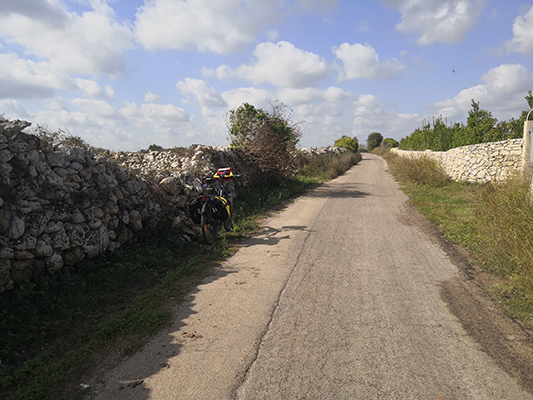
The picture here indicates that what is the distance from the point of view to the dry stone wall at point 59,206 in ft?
14.0

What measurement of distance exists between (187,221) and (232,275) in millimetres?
2423

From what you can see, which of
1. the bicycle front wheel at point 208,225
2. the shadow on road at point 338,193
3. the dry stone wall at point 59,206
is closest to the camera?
the dry stone wall at point 59,206

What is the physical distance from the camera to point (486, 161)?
13.5 meters

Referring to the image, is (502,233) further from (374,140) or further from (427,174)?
(374,140)

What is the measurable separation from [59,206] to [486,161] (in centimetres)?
1471

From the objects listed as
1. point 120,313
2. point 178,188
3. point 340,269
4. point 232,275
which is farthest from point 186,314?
point 178,188

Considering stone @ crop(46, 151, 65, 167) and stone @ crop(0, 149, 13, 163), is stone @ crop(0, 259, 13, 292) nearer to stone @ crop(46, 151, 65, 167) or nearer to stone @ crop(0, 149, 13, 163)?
stone @ crop(0, 149, 13, 163)

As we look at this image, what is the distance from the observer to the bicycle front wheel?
6.68 metres

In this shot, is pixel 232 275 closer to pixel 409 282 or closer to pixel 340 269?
pixel 340 269

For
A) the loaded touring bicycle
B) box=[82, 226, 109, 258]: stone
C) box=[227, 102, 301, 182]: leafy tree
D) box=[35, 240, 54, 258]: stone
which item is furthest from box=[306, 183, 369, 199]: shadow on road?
box=[35, 240, 54, 258]: stone

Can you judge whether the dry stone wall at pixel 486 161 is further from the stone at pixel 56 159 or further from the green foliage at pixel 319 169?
the stone at pixel 56 159

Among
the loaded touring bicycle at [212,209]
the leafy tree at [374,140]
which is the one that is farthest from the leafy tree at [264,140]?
the leafy tree at [374,140]

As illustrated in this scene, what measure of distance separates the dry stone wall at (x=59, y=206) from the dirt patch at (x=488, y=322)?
493 cm

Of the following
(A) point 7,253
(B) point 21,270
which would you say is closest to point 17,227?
(A) point 7,253
